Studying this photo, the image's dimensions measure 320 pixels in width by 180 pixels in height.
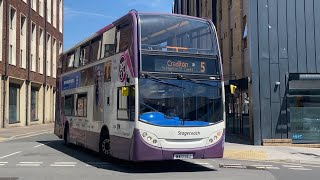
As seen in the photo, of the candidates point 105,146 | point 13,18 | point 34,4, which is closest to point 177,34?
point 105,146

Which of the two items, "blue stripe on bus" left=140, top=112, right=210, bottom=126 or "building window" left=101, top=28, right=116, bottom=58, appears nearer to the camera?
"blue stripe on bus" left=140, top=112, right=210, bottom=126

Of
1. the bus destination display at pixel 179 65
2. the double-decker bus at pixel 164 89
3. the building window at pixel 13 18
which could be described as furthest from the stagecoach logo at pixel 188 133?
the building window at pixel 13 18

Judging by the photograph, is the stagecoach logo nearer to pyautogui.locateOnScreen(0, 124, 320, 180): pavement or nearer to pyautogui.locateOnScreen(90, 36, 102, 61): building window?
pyautogui.locateOnScreen(0, 124, 320, 180): pavement

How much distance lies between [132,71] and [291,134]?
11673mm

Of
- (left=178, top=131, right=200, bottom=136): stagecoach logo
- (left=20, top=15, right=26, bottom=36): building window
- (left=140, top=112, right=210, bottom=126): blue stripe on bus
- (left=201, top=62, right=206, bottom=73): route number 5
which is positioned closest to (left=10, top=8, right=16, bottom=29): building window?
(left=20, top=15, right=26, bottom=36): building window

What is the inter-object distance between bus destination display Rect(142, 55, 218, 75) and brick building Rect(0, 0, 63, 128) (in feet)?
87.9

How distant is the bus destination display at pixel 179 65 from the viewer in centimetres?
1208

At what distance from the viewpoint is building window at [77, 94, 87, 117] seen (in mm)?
16594

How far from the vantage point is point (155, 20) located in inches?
495

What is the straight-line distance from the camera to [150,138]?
1177cm

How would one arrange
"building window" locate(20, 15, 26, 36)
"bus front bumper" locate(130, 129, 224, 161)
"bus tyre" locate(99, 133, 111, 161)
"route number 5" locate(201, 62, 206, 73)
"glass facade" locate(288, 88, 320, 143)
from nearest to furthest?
"bus front bumper" locate(130, 129, 224, 161) → "route number 5" locate(201, 62, 206, 73) → "bus tyre" locate(99, 133, 111, 161) → "glass facade" locate(288, 88, 320, 143) → "building window" locate(20, 15, 26, 36)

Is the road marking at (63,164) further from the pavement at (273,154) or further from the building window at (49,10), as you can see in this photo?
the building window at (49,10)

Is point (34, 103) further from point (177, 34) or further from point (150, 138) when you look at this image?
point (150, 138)

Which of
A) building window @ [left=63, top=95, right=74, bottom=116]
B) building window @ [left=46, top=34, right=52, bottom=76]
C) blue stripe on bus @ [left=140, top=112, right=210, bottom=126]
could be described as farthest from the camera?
building window @ [left=46, top=34, right=52, bottom=76]
